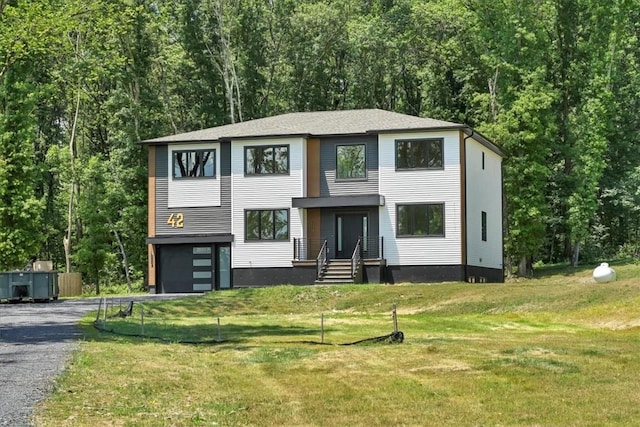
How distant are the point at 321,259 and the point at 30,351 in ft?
78.0

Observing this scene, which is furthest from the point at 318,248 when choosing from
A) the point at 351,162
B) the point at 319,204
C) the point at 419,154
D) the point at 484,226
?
the point at 484,226

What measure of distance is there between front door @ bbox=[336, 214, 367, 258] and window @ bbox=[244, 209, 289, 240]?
2.08m

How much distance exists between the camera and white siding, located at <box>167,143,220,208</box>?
45000 millimetres

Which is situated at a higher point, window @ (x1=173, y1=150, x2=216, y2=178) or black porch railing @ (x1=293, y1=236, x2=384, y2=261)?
window @ (x1=173, y1=150, x2=216, y2=178)

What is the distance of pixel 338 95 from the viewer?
6247 cm

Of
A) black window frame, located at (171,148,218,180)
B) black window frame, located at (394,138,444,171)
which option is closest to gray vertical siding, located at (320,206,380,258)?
black window frame, located at (394,138,444,171)

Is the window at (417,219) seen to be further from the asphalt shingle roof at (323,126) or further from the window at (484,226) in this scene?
the window at (484,226)

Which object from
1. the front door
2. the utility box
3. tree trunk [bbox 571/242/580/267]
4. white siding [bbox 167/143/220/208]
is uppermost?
white siding [bbox 167/143/220/208]

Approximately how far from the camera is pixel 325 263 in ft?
139

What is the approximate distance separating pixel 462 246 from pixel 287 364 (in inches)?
991

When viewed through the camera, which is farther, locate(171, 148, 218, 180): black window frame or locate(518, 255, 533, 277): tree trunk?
locate(518, 255, 533, 277): tree trunk

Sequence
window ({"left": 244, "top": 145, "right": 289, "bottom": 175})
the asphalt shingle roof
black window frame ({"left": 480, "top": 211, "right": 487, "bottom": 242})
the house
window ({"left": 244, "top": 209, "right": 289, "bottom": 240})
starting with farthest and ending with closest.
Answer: black window frame ({"left": 480, "top": 211, "right": 487, "bottom": 242}), window ({"left": 244, "top": 145, "right": 289, "bottom": 175}), window ({"left": 244, "top": 209, "right": 289, "bottom": 240}), the asphalt shingle roof, the house

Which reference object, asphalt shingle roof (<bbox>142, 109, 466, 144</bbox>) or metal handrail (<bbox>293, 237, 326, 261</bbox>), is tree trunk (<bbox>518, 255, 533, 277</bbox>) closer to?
Answer: asphalt shingle roof (<bbox>142, 109, 466, 144</bbox>)

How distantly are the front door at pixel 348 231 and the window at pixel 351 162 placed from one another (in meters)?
1.63
